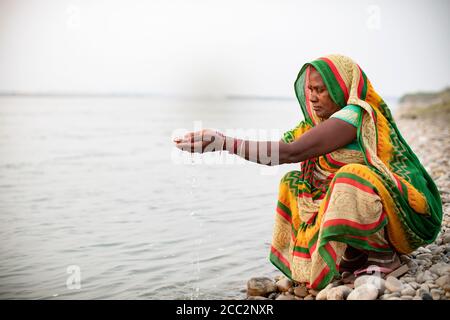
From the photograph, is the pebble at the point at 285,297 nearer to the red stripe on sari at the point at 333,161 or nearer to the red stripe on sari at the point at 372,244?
the red stripe on sari at the point at 372,244

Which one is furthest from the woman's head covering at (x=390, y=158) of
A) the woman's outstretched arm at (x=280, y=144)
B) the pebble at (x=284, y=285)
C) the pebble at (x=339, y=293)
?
the pebble at (x=284, y=285)

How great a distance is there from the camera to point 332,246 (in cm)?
268

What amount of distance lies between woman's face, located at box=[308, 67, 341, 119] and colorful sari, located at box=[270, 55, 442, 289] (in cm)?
5

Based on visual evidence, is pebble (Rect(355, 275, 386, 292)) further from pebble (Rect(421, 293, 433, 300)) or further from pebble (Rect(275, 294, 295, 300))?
pebble (Rect(275, 294, 295, 300))

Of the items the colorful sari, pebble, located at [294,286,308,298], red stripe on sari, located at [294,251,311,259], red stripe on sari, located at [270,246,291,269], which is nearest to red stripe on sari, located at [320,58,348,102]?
the colorful sari

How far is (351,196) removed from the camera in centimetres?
257

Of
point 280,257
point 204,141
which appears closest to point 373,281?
point 280,257

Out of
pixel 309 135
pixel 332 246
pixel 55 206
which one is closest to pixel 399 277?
pixel 332 246

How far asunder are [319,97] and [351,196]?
0.62 m

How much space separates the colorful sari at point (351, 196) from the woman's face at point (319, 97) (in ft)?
0.15

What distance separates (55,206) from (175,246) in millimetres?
1951

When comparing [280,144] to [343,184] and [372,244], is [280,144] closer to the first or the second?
[343,184]

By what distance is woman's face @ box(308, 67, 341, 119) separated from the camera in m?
2.87

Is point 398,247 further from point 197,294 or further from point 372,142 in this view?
point 197,294
